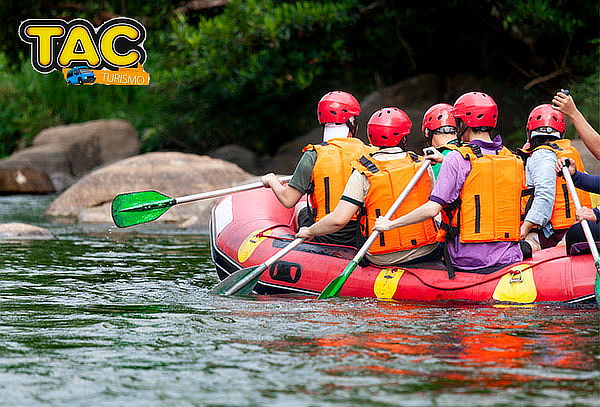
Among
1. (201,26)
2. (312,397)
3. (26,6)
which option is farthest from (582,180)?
(26,6)

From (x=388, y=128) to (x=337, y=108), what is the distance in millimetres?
594

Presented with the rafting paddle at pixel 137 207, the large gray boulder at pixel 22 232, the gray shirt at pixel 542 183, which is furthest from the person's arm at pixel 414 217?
the large gray boulder at pixel 22 232

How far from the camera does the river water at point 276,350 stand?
3.90 metres

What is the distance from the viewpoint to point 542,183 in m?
6.22

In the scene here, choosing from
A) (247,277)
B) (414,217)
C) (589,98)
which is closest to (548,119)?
(414,217)

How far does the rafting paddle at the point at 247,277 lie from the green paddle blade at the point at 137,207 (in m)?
0.95

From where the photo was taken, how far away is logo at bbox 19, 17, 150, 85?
39.9 feet

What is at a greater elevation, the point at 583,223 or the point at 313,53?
the point at 313,53

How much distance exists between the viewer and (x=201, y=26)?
13.7m

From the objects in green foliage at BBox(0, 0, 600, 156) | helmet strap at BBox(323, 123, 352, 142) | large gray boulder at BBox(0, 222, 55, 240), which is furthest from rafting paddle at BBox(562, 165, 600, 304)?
green foliage at BBox(0, 0, 600, 156)

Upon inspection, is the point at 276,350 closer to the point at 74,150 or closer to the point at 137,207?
the point at 137,207

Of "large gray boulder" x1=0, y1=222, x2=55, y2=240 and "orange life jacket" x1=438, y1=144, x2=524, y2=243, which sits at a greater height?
"orange life jacket" x1=438, y1=144, x2=524, y2=243

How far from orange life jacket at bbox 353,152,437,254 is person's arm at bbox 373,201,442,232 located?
0.22m

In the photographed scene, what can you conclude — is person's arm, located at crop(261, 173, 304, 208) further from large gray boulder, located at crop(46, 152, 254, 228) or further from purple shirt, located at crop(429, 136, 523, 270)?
large gray boulder, located at crop(46, 152, 254, 228)
